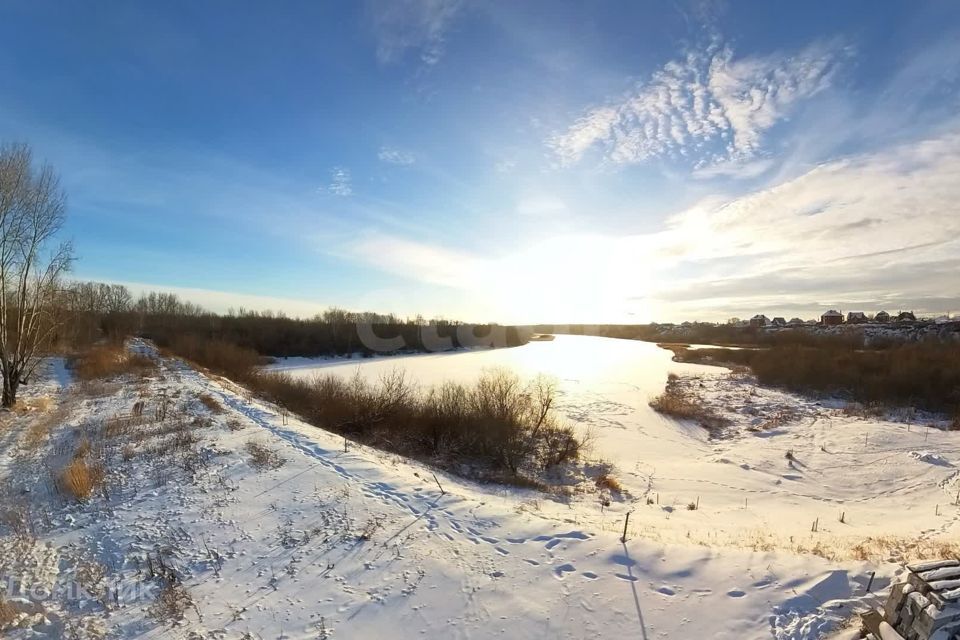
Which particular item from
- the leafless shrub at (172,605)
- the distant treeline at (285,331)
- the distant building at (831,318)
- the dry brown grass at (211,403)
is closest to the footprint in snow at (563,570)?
the leafless shrub at (172,605)

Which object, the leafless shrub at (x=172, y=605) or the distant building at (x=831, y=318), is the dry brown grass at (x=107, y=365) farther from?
the distant building at (x=831, y=318)

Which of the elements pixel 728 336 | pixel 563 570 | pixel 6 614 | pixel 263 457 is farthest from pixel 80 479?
pixel 728 336

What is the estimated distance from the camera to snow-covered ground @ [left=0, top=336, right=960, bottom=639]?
5.58m

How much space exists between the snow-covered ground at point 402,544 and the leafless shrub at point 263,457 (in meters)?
0.15

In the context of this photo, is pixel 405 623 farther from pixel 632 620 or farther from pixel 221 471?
pixel 221 471

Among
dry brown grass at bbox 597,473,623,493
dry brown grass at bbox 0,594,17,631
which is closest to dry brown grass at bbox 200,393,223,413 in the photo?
dry brown grass at bbox 0,594,17,631

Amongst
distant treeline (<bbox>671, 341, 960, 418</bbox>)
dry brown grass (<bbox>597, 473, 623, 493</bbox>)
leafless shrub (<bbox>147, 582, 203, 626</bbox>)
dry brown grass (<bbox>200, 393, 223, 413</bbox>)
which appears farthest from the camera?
distant treeline (<bbox>671, 341, 960, 418</bbox>)

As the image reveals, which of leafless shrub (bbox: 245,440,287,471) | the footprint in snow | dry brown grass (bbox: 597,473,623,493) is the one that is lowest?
dry brown grass (bbox: 597,473,623,493)

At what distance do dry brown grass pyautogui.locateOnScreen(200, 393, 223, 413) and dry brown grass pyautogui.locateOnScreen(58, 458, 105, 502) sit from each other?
20.7 feet

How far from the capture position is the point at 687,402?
28812 millimetres

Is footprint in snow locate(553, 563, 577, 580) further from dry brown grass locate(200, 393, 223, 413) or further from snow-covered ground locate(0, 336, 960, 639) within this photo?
dry brown grass locate(200, 393, 223, 413)

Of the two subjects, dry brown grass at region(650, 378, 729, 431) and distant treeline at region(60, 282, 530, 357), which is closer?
dry brown grass at region(650, 378, 729, 431)

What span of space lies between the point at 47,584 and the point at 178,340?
51.6 metres

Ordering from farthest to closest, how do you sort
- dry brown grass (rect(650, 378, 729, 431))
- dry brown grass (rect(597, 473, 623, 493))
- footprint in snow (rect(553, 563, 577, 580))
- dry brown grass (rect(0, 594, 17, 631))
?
dry brown grass (rect(650, 378, 729, 431)) < dry brown grass (rect(597, 473, 623, 493)) < footprint in snow (rect(553, 563, 577, 580)) < dry brown grass (rect(0, 594, 17, 631))
